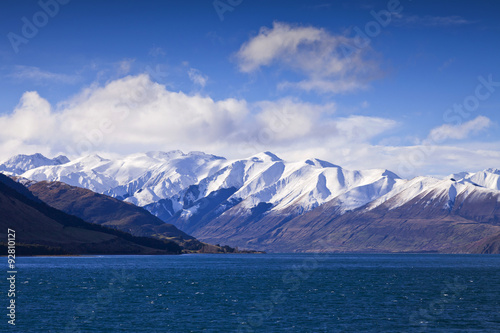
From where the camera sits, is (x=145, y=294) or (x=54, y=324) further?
(x=145, y=294)

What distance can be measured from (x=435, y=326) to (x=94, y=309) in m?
55.3

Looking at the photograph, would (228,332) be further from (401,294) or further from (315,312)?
(401,294)

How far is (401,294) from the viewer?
464 feet

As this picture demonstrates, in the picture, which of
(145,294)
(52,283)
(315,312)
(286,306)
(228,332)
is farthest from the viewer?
(52,283)

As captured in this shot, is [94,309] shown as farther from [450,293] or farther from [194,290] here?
[450,293]

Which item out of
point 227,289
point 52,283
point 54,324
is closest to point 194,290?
point 227,289

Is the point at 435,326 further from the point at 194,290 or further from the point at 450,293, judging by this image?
the point at 194,290

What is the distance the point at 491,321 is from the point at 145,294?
70.4 metres

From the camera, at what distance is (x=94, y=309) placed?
4358 inches

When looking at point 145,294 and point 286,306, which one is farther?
point 145,294

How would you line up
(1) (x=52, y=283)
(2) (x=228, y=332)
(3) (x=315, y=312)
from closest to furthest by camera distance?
(2) (x=228, y=332) → (3) (x=315, y=312) → (1) (x=52, y=283)

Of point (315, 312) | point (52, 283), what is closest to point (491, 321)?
point (315, 312)

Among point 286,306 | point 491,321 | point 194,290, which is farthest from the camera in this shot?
point 194,290

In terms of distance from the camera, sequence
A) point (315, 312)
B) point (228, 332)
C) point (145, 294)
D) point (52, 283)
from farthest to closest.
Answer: point (52, 283) < point (145, 294) < point (315, 312) < point (228, 332)
